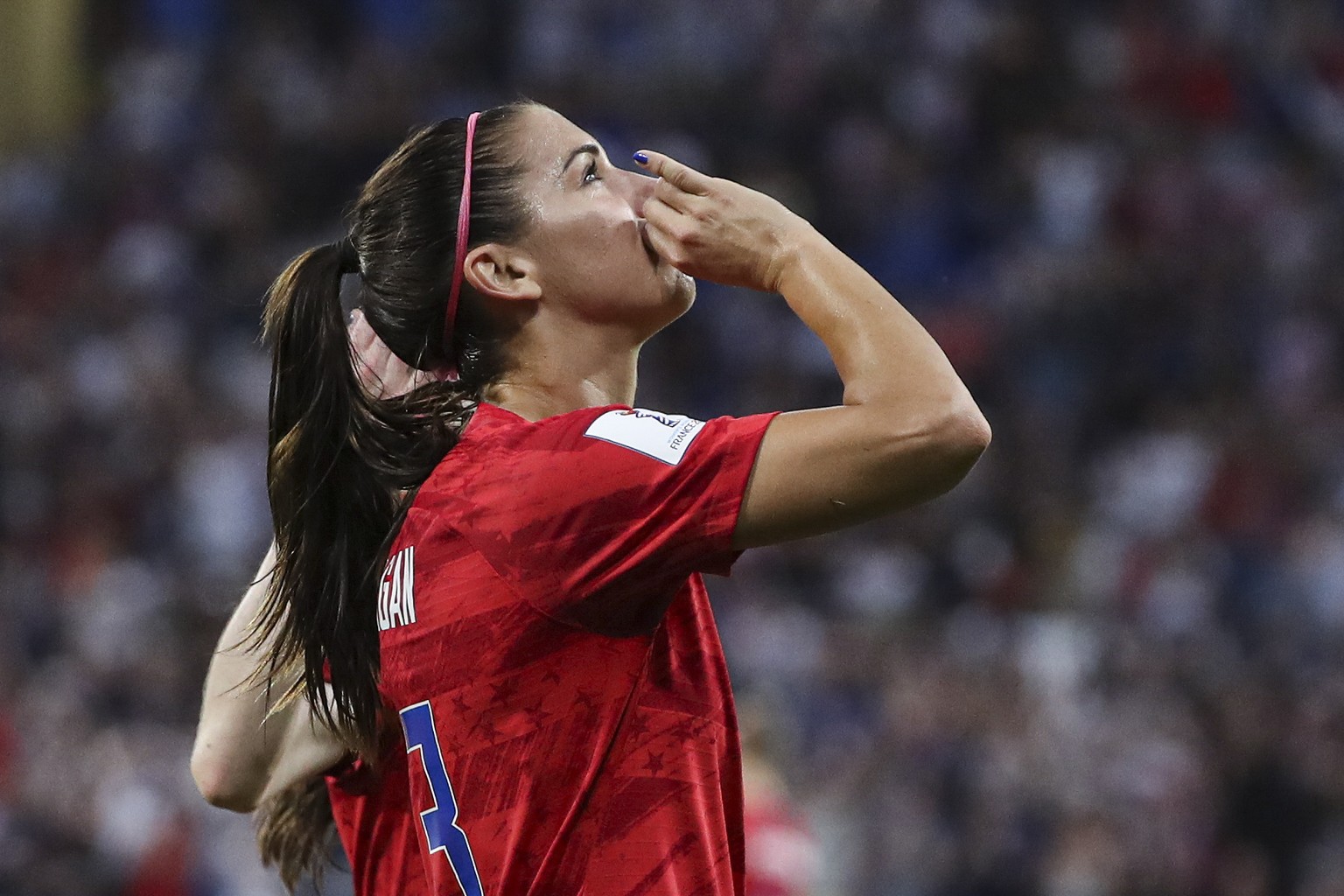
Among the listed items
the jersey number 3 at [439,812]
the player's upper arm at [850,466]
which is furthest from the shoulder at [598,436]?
the jersey number 3 at [439,812]

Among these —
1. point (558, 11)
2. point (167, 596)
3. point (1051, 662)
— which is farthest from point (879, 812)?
point (558, 11)

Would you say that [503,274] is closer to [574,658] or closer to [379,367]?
[379,367]

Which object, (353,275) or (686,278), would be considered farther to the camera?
(353,275)

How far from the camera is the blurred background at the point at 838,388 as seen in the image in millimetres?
7547

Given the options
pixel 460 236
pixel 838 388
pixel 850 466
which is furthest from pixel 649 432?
pixel 838 388

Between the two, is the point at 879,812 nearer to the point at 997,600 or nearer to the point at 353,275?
the point at 997,600

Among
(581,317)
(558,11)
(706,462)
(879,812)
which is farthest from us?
(558,11)

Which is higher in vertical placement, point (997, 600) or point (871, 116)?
point (871, 116)

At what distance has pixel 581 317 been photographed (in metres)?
2.44

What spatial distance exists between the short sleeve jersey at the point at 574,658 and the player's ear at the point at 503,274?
22 centimetres

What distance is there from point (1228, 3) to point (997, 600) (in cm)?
475

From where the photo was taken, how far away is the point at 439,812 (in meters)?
2.26

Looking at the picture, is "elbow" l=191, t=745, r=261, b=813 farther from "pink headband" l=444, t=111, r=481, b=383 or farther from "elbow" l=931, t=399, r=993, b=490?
"elbow" l=931, t=399, r=993, b=490

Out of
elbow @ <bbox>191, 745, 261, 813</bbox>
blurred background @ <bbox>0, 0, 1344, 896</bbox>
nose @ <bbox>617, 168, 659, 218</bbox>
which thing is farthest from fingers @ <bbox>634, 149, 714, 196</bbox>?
blurred background @ <bbox>0, 0, 1344, 896</bbox>
